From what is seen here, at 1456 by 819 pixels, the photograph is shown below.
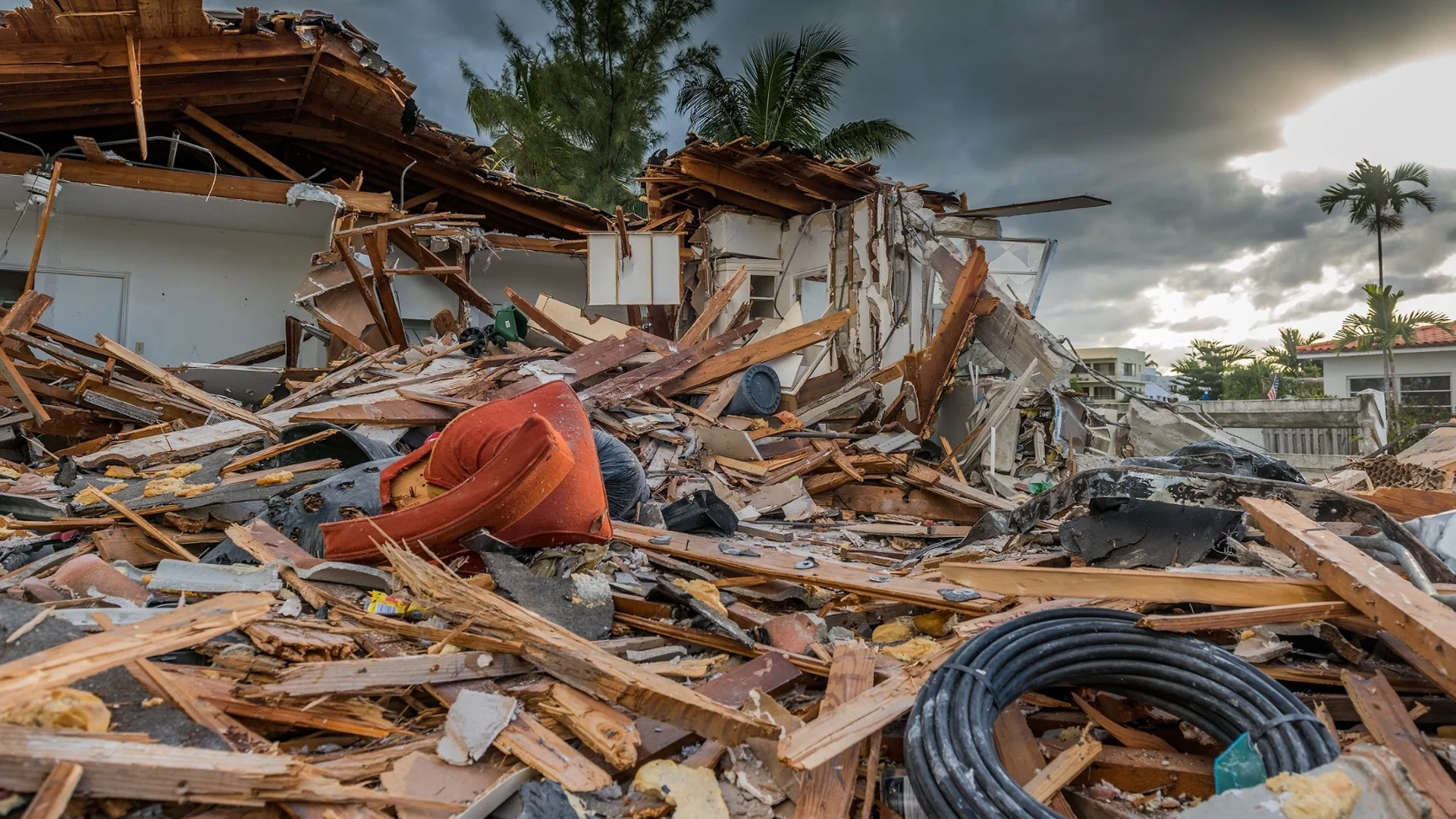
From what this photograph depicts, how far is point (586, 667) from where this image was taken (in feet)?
8.43

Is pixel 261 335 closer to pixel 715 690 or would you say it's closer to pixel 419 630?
pixel 419 630

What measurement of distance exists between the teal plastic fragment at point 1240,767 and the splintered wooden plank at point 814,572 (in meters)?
1.26

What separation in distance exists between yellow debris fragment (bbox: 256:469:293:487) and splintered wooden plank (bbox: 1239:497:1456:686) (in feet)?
17.3

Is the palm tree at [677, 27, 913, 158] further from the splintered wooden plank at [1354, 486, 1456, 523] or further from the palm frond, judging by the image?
the splintered wooden plank at [1354, 486, 1456, 523]

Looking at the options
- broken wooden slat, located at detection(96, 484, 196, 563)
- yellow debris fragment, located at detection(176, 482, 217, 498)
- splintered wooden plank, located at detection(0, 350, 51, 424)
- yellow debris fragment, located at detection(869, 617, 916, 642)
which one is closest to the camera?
yellow debris fragment, located at detection(869, 617, 916, 642)

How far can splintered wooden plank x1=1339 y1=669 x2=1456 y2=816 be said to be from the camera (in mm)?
2049

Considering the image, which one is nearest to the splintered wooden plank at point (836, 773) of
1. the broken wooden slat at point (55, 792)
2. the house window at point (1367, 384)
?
the broken wooden slat at point (55, 792)

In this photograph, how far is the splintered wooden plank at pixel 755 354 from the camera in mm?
8453

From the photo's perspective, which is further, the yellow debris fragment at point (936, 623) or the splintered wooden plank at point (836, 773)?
the yellow debris fragment at point (936, 623)

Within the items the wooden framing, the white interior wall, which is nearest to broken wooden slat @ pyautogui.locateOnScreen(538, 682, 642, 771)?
the wooden framing

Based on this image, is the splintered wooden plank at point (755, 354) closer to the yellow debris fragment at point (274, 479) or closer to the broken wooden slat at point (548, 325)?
the broken wooden slat at point (548, 325)

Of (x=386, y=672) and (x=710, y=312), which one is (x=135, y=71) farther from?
(x=386, y=672)

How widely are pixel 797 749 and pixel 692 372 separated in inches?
256

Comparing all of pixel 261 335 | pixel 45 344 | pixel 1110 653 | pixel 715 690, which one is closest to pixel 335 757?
pixel 715 690
